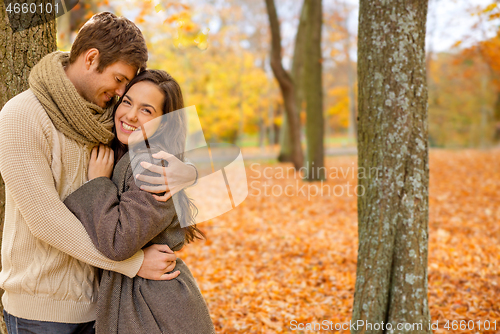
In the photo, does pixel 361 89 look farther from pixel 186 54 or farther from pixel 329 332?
pixel 186 54

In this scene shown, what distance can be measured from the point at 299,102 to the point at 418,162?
12400 millimetres

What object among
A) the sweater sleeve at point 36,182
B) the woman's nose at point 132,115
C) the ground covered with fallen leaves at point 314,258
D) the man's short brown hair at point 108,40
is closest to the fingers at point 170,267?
the sweater sleeve at point 36,182

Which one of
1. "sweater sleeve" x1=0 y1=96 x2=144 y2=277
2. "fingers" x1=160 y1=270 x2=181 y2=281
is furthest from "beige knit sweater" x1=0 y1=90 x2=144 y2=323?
"fingers" x1=160 y1=270 x2=181 y2=281

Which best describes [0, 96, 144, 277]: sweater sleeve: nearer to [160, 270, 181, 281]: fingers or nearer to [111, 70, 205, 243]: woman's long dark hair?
[160, 270, 181, 281]: fingers

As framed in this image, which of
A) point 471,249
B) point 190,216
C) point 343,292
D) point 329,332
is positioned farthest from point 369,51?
point 471,249

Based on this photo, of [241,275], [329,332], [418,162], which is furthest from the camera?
[241,275]

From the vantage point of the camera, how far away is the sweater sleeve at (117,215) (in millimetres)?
1581

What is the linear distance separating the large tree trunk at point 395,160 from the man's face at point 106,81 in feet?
5.25

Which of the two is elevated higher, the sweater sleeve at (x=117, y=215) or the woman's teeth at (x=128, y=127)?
the woman's teeth at (x=128, y=127)

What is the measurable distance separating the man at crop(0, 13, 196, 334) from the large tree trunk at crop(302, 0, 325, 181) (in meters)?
8.76

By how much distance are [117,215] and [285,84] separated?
1049 centimetres

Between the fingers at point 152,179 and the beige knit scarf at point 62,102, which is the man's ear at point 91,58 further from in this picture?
the fingers at point 152,179

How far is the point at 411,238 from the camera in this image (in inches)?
99.0

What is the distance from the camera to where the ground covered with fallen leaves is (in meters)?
3.72
